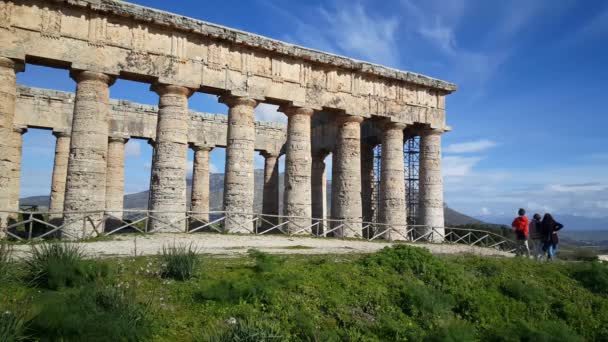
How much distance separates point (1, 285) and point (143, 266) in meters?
2.99

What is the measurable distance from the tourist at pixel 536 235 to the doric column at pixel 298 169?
9.30 m

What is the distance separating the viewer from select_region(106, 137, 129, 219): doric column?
25734 mm

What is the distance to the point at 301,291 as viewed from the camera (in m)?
10.2

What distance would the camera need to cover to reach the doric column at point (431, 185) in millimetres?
25797

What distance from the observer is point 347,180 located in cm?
2394

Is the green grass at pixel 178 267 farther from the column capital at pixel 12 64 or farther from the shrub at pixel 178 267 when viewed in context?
the column capital at pixel 12 64

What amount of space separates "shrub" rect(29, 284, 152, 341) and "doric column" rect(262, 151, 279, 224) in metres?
21.1

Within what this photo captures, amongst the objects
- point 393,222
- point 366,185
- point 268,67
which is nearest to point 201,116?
point 268,67

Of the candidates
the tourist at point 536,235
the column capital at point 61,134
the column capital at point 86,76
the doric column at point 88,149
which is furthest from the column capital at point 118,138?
the tourist at point 536,235

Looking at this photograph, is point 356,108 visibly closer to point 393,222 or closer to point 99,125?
point 393,222

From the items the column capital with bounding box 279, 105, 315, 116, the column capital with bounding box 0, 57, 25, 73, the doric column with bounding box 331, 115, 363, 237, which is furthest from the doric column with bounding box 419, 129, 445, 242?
the column capital with bounding box 0, 57, 25, 73

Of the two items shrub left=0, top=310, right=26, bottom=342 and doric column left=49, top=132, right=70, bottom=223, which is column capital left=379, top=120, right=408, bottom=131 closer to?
doric column left=49, top=132, right=70, bottom=223

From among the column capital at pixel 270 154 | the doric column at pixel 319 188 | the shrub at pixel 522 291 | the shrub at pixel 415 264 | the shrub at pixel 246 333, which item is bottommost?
the shrub at pixel 246 333

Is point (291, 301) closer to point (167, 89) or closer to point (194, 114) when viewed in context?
point (167, 89)
